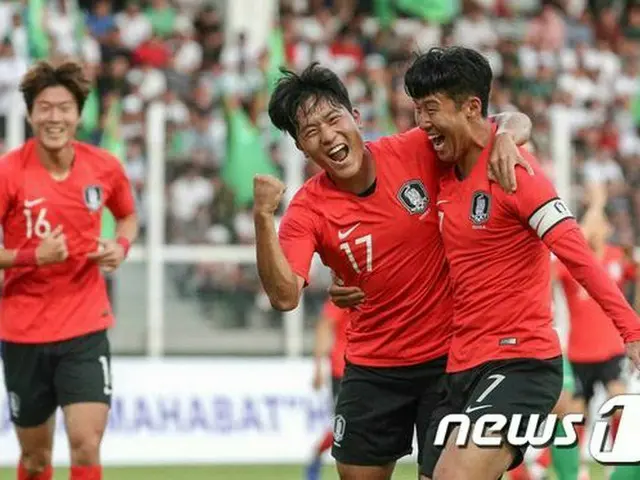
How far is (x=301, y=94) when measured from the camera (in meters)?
7.00

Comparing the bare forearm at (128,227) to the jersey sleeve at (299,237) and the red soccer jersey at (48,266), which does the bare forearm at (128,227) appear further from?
the jersey sleeve at (299,237)

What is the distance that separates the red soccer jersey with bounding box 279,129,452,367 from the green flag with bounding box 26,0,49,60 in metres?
10.3

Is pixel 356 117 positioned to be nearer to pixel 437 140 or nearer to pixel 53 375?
pixel 437 140

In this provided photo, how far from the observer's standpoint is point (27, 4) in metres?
17.5

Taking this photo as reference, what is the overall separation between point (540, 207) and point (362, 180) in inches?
36.7

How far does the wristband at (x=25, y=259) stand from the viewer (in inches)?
342

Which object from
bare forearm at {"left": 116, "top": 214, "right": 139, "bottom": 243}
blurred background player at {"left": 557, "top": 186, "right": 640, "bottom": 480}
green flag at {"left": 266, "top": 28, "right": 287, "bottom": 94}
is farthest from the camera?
green flag at {"left": 266, "top": 28, "right": 287, "bottom": 94}

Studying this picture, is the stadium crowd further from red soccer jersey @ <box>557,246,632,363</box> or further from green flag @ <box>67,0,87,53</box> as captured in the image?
red soccer jersey @ <box>557,246,632,363</box>

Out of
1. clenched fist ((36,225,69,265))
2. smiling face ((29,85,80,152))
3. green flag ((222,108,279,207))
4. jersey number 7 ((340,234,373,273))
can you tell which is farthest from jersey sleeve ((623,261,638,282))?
jersey number 7 ((340,234,373,273))

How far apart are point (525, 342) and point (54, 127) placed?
11.2 feet

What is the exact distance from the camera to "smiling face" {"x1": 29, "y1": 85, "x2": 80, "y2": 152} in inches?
354

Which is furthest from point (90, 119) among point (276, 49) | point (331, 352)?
point (331, 352)

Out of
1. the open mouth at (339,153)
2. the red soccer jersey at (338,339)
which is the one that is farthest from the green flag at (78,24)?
the open mouth at (339,153)

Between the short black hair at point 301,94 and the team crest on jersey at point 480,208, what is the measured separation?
2.32 feet
